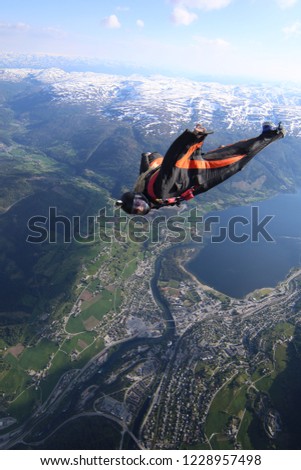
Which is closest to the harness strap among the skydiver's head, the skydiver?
the skydiver

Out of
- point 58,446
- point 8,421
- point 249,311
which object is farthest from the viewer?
point 249,311

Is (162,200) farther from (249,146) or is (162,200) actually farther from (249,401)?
(249,401)

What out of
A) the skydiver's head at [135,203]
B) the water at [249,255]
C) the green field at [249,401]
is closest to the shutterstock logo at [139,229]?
the water at [249,255]

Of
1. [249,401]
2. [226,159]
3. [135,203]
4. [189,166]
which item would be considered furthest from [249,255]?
[135,203]

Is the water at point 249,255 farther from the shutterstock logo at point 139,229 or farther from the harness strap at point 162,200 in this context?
the harness strap at point 162,200

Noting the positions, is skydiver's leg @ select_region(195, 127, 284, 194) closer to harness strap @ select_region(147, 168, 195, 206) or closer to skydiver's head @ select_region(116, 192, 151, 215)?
harness strap @ select_region(147, 168, 195, 206)

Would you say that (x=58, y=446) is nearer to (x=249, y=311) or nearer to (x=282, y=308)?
(x=249, y=311)

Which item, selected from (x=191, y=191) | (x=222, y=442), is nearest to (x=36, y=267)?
(x=222, y=442)
